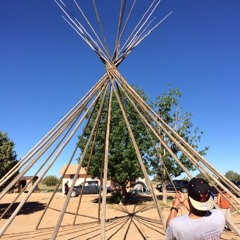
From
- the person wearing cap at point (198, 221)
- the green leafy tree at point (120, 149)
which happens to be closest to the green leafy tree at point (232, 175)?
the green leafy tree at point (120, 149)

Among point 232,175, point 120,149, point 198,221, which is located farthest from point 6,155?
point 232,175

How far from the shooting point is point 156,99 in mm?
16953

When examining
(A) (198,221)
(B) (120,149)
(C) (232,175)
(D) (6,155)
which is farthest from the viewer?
(C) (232,175)

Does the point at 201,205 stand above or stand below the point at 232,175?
below

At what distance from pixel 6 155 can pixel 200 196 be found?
13346 millimetres

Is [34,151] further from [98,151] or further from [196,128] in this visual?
[196,128]

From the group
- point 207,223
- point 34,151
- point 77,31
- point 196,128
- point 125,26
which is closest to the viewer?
point 207,223

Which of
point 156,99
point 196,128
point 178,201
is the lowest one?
point 178,201

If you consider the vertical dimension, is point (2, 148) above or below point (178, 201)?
above

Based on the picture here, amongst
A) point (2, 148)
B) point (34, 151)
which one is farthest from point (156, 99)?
point (34, 151)

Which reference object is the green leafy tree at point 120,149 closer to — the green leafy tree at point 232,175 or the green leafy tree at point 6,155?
the green leafy tree at point 6,155

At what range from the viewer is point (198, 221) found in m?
2.07

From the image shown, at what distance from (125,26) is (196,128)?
11.8m

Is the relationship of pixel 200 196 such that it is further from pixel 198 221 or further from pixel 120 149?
pixel 120 149
